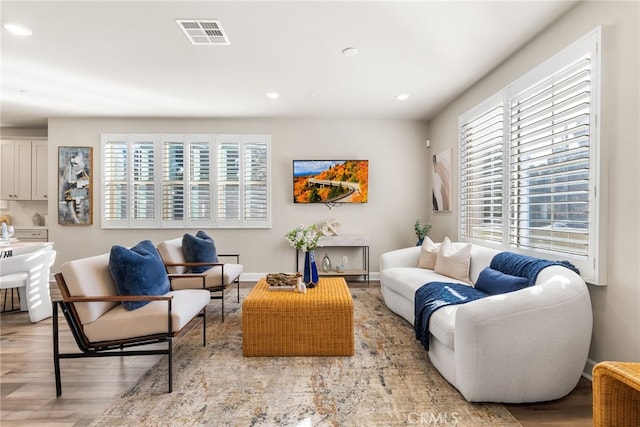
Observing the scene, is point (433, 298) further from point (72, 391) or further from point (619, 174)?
point (72, 391)

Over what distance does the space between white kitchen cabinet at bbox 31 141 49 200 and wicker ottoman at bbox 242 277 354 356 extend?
539cm

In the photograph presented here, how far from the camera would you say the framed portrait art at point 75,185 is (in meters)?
5.41

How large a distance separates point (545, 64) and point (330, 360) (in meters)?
3.07

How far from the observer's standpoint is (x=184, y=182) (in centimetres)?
546

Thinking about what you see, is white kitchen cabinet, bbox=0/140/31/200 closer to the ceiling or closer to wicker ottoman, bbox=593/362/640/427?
the ceiling

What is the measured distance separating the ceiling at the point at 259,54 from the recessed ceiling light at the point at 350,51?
54mm

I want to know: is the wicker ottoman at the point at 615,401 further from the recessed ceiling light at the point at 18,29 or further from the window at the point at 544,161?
the recessed ceiling light at the point at 18,29

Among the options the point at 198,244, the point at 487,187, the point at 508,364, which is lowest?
the point at 508,364

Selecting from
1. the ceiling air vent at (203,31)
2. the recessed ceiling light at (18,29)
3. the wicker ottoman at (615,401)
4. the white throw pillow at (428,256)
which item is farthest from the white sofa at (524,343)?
the recessed ceiling light at (18,29)

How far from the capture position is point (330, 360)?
261cm

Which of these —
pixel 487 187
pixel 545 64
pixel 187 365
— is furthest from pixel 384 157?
pixel 187 365

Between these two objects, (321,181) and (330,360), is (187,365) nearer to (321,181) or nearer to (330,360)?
(330,360)

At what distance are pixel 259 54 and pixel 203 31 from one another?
580 mm

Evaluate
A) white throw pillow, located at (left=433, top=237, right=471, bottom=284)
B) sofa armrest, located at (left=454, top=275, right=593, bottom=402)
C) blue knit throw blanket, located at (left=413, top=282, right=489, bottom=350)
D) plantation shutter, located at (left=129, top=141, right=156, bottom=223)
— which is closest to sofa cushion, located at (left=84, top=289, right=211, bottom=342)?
blue knit throw blanket, located at (left=413, top=282, right=489, bottom=350)
